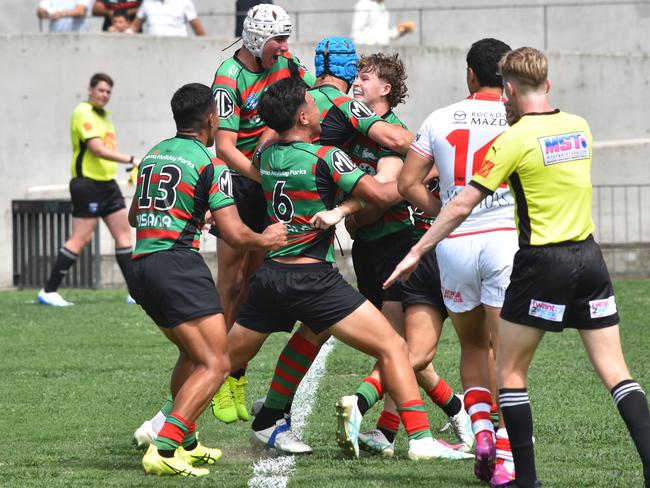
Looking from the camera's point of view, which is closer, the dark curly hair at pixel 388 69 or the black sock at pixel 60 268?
the dark curly hair at pixel 388 69

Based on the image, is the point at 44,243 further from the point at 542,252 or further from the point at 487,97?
the point at 542,252

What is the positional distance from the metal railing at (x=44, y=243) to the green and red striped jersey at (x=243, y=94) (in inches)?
407

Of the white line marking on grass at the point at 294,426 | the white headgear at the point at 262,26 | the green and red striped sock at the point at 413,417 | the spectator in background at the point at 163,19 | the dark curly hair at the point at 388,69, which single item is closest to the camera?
the white line marking on grass at the point at 294,426

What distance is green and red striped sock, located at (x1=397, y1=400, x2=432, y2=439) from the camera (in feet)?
22.4

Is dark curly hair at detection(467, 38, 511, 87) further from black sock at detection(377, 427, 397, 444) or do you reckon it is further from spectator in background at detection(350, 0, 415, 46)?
spectator in background at detection(350, 0, 415, 46)

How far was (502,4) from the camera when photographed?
22.8 m

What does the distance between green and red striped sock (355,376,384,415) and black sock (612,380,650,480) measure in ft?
5.19

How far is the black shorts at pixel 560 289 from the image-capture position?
572 centimetres

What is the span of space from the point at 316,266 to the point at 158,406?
2662 millimetres

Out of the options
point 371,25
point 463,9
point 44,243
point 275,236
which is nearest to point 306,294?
point 275,236

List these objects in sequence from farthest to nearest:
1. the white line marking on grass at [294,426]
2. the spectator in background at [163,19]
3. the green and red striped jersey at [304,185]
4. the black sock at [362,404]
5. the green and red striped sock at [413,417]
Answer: the spectator in background at [163,19], the black sock at [362,404], the green and red striped sock at [413,417], the green and red striped jersey at [304,185], the white line marking on grass at [294,426]

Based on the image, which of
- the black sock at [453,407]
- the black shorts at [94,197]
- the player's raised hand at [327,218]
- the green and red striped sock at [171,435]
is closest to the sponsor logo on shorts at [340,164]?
the player's raised hand at [327,218]

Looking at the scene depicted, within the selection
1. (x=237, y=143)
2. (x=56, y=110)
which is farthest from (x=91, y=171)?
(x=237, y=143)

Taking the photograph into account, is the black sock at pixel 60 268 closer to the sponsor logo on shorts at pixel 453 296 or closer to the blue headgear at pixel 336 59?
the blue headgear at pixel 336 59
